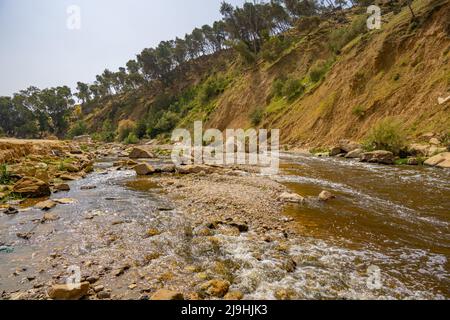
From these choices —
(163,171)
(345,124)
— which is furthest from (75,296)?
(345,124)

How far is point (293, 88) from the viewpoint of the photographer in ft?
156

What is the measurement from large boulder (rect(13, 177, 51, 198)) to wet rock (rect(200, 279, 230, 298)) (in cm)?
1199

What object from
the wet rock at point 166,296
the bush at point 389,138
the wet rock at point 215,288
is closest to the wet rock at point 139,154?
the bush at point 389,138

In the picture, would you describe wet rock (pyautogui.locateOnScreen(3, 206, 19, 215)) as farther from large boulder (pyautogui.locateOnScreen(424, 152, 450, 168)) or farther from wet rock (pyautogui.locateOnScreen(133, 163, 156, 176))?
large boulder (pyautogui.locateOnScreen(424, 152, 450, 168))

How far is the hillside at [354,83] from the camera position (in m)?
28.5

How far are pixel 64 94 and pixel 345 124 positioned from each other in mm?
106253

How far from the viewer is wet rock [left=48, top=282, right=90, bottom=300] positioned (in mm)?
5754

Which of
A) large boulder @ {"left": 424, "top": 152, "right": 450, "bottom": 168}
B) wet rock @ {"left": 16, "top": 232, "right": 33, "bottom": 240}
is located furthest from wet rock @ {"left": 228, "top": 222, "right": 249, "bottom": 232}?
large boulder @ {"left": 424, "top": 152, "right": 450, "bottom": 168}

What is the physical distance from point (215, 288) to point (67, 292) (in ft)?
9.72

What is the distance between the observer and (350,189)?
1511 cm

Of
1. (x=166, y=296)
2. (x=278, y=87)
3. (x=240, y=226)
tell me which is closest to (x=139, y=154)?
(x=240, y=226)

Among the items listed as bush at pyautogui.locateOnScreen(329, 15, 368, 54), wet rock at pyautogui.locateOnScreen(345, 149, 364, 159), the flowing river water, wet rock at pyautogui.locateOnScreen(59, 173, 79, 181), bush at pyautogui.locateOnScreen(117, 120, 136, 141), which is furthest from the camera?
bush at pyautogui.locateOnScreen(117, 120, 136, 141)
